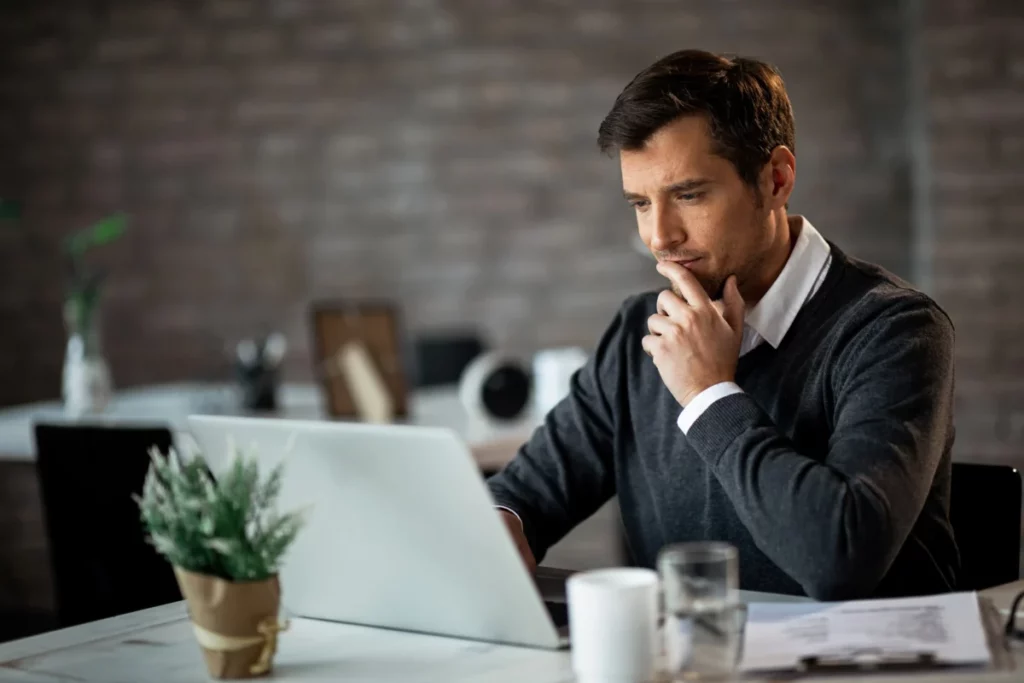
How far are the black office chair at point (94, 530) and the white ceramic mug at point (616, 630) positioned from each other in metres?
1.34

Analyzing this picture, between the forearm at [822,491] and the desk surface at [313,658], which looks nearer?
the desk surface at [313,658]

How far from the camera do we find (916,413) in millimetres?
1405

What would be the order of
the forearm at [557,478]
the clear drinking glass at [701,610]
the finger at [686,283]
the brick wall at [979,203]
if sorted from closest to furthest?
the clear drinking glass at [701,610], the finger at [686,283], the forearm at [557,478], the brick wall at [979,203]

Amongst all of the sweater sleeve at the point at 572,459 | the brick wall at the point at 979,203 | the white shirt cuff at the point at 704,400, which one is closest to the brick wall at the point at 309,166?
the brick wall at the point at 979,203

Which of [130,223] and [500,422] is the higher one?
[130,223]

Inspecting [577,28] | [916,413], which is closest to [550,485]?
[916,413]

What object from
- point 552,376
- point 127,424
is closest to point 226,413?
point 552,376

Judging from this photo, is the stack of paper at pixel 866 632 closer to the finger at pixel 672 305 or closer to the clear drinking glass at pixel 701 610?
the clear drinking glass at pixel 701 610

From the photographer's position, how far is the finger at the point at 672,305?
153 cm

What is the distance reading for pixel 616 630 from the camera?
1.07m

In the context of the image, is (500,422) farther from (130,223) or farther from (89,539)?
(130,223)

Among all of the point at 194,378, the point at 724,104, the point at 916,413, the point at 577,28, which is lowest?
the point at 194,378

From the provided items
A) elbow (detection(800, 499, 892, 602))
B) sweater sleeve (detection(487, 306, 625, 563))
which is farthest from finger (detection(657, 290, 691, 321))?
elbow (detection(800, 499, 892, 602))

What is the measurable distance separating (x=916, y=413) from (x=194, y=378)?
356 centimetres
